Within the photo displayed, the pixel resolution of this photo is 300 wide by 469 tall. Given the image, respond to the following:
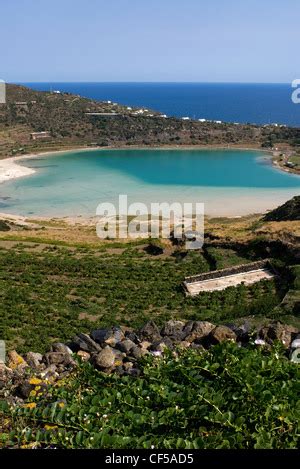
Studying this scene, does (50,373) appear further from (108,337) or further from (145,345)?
(108,337)

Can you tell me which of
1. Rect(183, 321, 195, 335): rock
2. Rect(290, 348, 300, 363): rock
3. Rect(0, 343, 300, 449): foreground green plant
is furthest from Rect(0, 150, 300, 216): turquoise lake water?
Rect(0, 343, 300, 449): foreground green plant

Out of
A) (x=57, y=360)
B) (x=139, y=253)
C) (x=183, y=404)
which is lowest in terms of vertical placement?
(x=139, y=253)

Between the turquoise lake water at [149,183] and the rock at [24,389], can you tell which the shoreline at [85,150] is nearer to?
the turquoise lake water at [149,183]

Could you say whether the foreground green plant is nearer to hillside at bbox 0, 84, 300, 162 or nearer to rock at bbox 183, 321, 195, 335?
rock at bbox 183, 321, 195, 335

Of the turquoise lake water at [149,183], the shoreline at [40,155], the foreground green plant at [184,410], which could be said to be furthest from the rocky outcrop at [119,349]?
the shoreline at [40,155]
